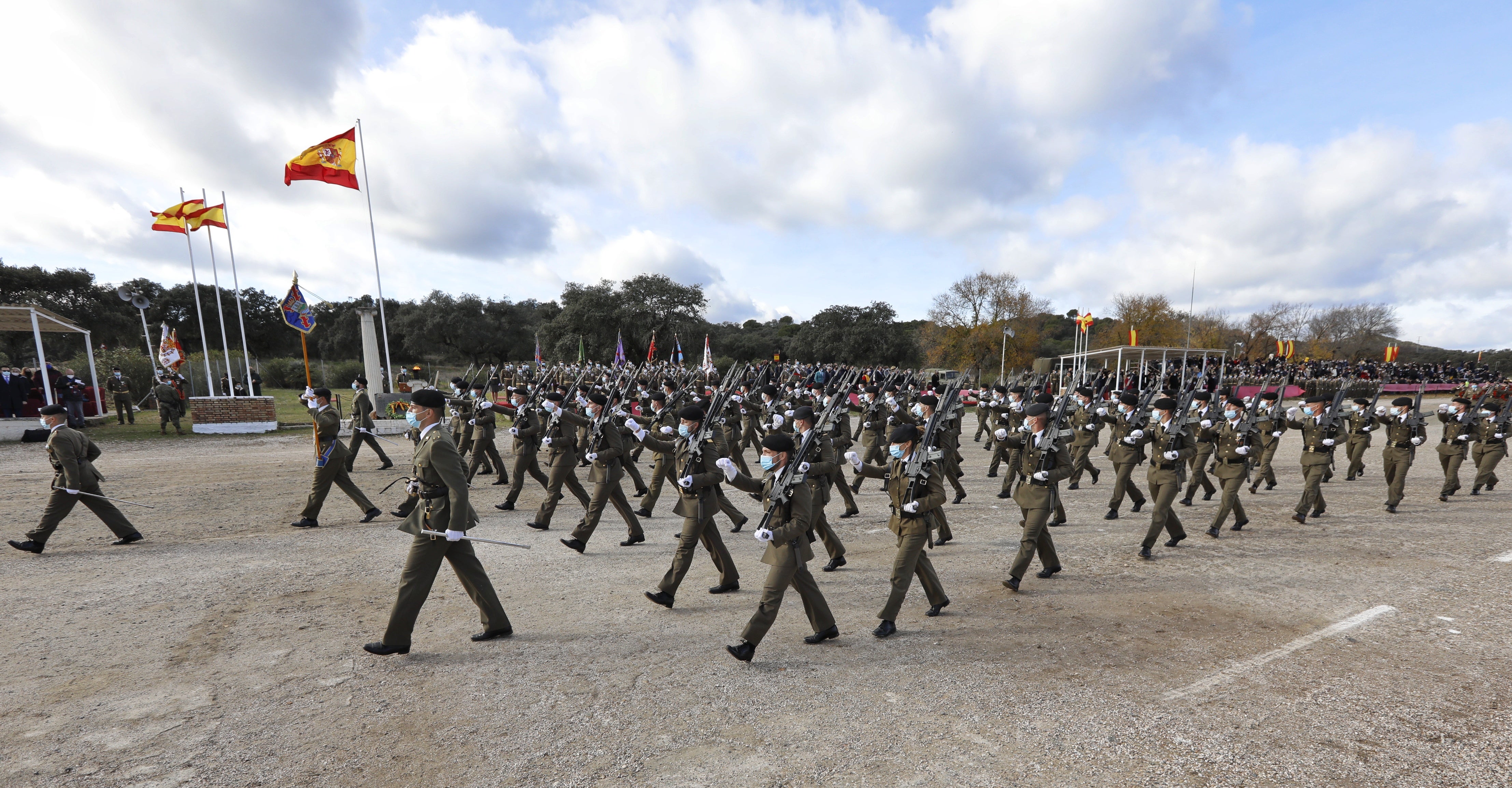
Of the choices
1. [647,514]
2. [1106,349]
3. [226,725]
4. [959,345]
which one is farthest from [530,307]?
[226,725]

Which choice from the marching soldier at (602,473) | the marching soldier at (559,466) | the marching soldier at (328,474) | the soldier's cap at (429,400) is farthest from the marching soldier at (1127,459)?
the marching soldier at (328,474)

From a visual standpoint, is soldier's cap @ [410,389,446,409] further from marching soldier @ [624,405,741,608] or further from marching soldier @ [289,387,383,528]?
marching soldier @ [289,387,383,528]

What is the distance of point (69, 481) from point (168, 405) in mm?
13831

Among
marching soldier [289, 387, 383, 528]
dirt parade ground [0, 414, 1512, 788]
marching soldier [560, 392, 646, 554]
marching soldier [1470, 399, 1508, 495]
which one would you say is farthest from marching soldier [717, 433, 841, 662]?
marching soldier [1470, 399, 1508, 495]

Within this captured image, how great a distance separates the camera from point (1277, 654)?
4992 mm

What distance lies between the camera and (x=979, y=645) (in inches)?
205

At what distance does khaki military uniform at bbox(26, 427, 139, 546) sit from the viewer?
A: 24.2 feet

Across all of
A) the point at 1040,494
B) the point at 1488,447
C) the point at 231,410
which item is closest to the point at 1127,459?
the point at 1040,494

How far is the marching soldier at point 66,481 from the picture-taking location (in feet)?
24.2

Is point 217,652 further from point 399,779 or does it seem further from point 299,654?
point 399,779

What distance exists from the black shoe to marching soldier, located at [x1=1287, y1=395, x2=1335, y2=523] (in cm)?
835

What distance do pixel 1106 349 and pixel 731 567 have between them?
27.4m

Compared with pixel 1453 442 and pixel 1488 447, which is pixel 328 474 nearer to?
pixel 1453 442

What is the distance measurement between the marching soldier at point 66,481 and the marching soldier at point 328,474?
6.52 feet
